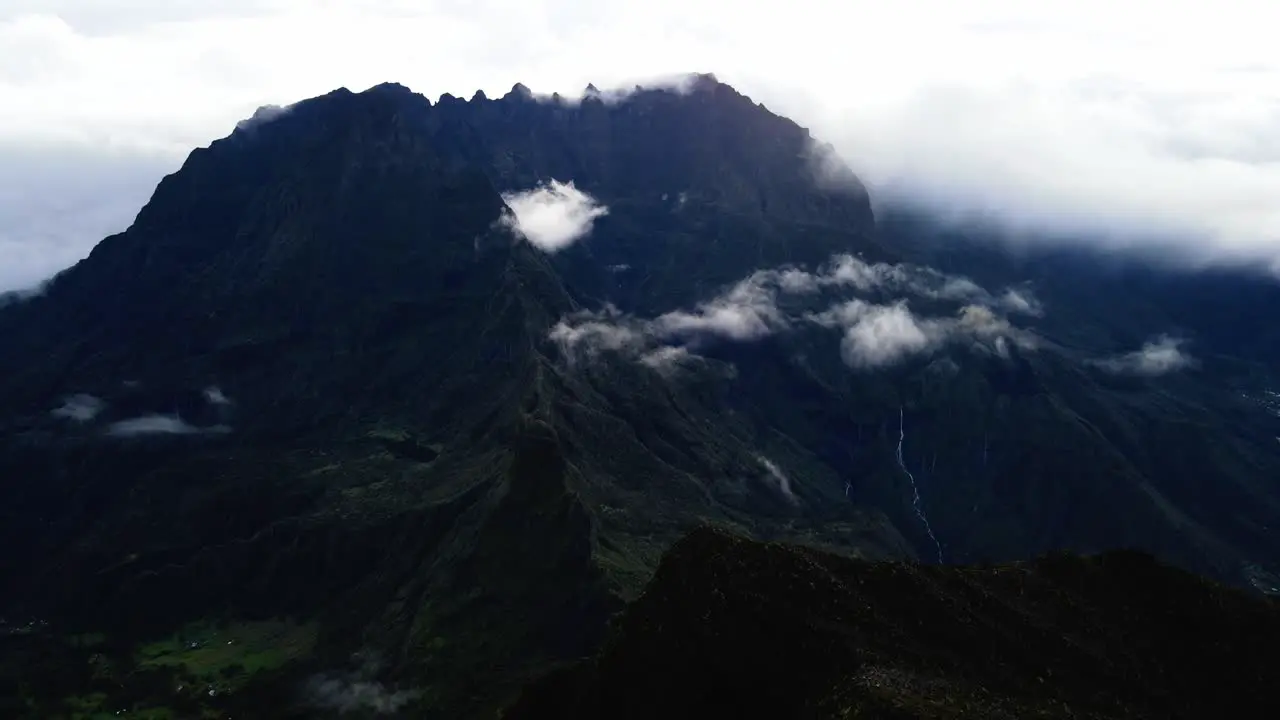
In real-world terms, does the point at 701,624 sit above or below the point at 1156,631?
above

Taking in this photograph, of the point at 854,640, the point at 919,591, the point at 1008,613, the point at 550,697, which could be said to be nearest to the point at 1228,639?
the point at 1008,613

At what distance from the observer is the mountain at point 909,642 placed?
427ft

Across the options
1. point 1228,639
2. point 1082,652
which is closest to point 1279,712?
point 1228,639

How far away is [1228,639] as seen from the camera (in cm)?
14250

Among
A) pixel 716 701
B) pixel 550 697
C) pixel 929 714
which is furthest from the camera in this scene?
pixel 550 697

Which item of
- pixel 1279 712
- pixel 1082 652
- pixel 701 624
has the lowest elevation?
pixel 1279 712

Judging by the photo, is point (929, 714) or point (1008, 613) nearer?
point (929, 714)

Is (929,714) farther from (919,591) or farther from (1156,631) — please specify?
(1156,631)

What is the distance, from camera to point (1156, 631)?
14575cm

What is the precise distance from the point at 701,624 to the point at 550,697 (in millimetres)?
28452

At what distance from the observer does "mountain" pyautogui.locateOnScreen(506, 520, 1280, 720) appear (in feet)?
427

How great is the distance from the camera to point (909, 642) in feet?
447

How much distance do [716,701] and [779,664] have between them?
905cm

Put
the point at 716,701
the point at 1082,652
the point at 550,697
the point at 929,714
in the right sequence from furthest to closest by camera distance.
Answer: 1. the point at 550,697
2. the point at 1082,652
3. the point at 716,701
4. the point at 929,714
